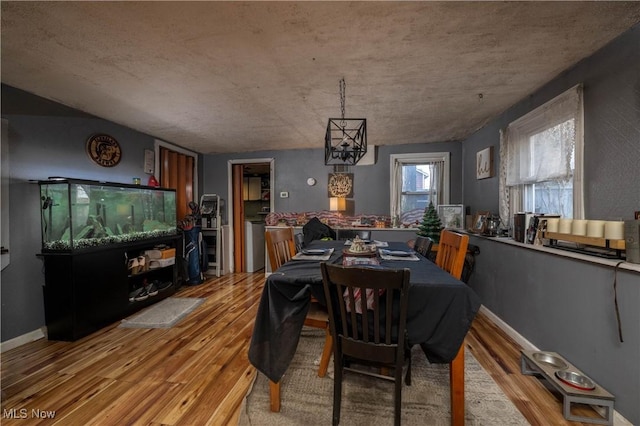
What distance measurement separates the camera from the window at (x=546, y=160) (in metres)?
1.92

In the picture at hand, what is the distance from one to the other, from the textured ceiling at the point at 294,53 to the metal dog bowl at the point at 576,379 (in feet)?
7.00

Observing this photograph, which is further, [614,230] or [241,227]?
[241,227]

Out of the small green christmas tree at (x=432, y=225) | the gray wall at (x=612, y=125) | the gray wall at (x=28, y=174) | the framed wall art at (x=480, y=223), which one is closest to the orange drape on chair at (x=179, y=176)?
the gray wall at (x=28, y=174)

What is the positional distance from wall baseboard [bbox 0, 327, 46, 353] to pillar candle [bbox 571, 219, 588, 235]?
4.59m

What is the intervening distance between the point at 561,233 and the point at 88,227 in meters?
4.24

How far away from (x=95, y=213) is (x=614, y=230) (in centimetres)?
430

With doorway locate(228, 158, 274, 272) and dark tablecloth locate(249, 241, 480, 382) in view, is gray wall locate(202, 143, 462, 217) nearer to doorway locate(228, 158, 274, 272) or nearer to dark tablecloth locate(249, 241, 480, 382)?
doorway locate(228, 158, 274, 272)

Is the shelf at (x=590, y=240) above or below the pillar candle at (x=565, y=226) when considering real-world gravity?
below

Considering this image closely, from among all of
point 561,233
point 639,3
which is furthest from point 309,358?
point 639,3

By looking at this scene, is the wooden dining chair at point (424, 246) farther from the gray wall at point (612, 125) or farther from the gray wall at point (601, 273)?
the gray wall at point (612, 125)

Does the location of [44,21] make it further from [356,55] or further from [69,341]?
[69,341]

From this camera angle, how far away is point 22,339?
2281mm

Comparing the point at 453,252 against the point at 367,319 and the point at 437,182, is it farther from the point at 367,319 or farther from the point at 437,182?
the point at 437,182

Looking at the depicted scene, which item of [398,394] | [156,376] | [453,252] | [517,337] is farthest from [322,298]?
[517,337]
